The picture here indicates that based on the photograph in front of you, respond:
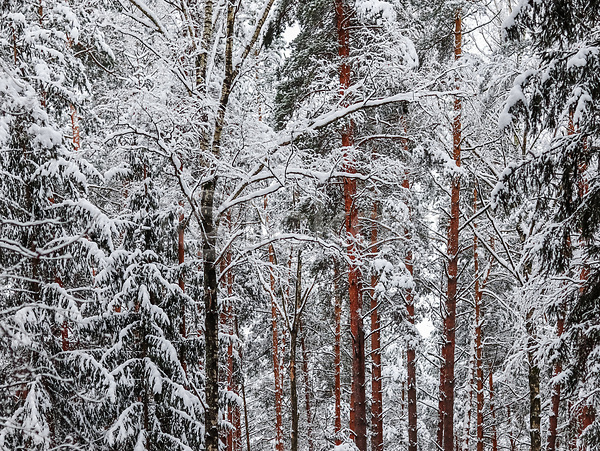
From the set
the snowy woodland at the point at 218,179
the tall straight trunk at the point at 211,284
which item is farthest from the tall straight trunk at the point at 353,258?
the tall straight trunk at the point at 211,284

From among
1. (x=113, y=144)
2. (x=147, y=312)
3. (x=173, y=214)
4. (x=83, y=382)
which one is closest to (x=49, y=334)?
(x=83, y=382)

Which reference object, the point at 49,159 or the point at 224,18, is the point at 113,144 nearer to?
the point at 49,159

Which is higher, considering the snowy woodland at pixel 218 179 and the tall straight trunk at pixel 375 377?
the snowy woodland at pixel 218 179

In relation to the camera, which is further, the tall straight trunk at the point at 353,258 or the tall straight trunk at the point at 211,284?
the tall straight trunk at the point at 353,258

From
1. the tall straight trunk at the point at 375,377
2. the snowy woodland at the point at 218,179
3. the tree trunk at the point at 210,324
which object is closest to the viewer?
the snowy woodland at the point at 218,179

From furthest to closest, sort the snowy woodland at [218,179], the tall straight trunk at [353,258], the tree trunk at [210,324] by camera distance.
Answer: the tall straight trunk at [353,258] < the tree trunk at [210,324] < the snowy woodland at [218,179]

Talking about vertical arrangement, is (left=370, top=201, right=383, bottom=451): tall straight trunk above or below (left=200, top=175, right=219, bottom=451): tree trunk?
below

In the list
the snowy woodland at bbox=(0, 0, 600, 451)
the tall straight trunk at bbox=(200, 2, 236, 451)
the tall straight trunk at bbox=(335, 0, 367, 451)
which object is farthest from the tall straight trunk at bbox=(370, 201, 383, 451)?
the tall straight trunk at bbox=(200, 2, 236, 451)

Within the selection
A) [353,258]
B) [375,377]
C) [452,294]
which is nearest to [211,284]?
[353,258]

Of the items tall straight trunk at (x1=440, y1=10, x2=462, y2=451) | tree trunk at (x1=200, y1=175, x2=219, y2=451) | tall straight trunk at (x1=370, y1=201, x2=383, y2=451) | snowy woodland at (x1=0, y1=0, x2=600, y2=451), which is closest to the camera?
snowy woodland at (x1=0, y1=0, x2=600, y2=451)

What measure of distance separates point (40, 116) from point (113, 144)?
1.26 metres

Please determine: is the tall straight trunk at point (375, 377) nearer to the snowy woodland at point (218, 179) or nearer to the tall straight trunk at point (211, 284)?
the snowy woodland at point (218, 179)

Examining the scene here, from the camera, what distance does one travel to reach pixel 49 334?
7.26 m

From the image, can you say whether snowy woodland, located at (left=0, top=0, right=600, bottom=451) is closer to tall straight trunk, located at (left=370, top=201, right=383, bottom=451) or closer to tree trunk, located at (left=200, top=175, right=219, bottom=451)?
tree trunk, located at (left=200, top=175, right=219, bottom=451)
